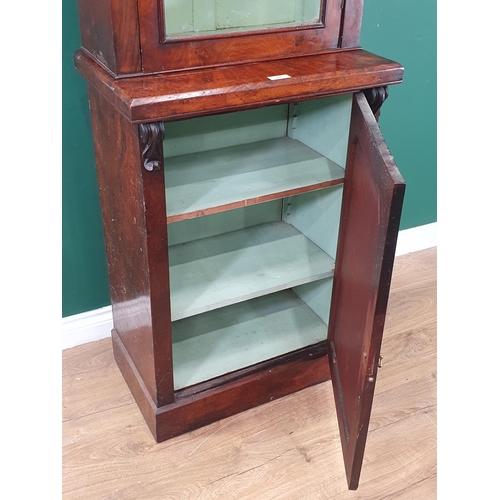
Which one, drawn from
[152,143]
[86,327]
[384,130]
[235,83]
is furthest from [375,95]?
[86,327]

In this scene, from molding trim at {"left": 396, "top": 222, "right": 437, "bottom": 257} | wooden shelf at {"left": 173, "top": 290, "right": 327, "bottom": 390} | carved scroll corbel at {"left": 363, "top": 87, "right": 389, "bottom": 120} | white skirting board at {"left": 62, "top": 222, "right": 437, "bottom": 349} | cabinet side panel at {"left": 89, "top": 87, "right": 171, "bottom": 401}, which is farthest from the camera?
molding trim at {"left": 396, "top": 222, "right": 437, "bottom": 257}

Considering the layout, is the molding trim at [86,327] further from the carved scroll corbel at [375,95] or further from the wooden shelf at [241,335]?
the carved scroll corbel at [375,95]

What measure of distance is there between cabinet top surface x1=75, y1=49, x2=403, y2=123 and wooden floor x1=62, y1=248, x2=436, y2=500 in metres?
0.95

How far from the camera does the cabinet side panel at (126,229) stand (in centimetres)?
136

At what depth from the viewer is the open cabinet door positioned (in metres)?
1.24

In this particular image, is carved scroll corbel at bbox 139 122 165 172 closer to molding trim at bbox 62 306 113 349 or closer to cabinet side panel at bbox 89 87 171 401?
cabinet side panel at bbox 89 87 171 401

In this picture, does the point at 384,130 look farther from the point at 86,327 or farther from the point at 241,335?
the point at 86,327

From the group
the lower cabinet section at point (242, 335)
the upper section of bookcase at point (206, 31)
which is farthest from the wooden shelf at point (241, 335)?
the upper section of bookcase at point (206, 31)

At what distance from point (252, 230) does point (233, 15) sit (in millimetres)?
761

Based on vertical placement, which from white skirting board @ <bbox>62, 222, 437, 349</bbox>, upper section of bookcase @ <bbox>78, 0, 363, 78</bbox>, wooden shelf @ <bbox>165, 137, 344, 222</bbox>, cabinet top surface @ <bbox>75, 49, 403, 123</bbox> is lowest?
white skirting board @ <bbox>62, 222, 437, 349</bbox>

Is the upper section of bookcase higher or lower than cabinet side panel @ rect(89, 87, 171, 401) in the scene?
higher

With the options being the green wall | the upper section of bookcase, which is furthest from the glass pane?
the green wall

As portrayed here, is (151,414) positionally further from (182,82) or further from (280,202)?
(182,82)

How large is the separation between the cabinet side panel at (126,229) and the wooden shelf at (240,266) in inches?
4.8
